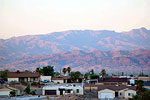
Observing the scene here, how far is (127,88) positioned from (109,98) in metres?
5.25

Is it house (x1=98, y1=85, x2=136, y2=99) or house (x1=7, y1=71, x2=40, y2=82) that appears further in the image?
house (x1=7, y1=71, x2=40, y2=82)

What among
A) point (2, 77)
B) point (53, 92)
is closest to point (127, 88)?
point (53, 92)

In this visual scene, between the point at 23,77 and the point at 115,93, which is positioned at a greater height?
the point at 23,77

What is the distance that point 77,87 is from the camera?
67.2 m

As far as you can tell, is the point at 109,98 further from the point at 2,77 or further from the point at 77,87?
the point at 2,77

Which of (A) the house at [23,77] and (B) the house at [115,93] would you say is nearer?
(B) the house at [115,93]

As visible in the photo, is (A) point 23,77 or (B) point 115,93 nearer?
(B) point 115,93

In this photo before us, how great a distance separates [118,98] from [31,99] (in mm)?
21574

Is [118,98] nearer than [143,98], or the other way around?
[143,98]

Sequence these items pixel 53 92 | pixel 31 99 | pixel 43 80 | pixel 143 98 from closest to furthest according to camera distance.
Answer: pixel 143 98 < pixel 31 99 < pixel 53 92 < pixel 43 80

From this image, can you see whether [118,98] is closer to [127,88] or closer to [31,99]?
[127,88]

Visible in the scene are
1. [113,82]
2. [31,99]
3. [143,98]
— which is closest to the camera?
[143,98]

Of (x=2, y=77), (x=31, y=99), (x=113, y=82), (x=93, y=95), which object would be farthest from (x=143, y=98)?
(x=2, y=77)

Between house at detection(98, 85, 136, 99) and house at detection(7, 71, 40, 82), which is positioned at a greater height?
house at detection(7, 71, 40, 82)
